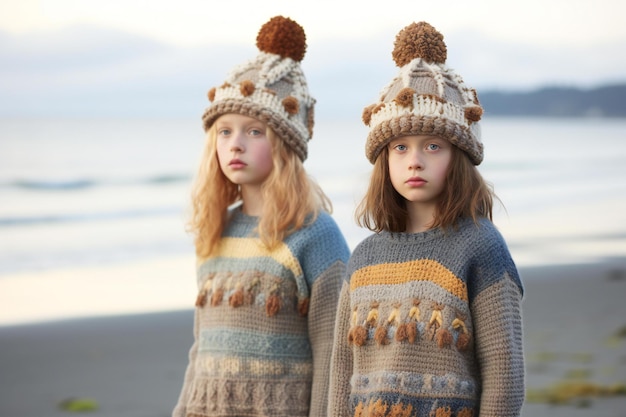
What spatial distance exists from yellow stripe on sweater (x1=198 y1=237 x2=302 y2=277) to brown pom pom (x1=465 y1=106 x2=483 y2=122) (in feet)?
3.35

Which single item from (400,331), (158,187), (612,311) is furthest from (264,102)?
(158,187)

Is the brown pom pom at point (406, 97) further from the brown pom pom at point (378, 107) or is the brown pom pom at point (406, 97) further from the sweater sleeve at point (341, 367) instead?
the sweater sleeve at point (341, 367)

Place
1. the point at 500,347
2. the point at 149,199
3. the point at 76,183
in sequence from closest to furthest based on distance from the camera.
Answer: the point at 500,347
the point at 149,199
the point at 76,183

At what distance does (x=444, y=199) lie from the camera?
327 centimetres

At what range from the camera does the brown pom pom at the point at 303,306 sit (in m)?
3.94

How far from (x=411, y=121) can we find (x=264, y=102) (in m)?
1.02

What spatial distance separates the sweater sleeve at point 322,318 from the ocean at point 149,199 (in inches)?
15.5

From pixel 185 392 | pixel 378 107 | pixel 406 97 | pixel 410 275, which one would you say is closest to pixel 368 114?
pixel 378 107

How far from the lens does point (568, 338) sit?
314 inches

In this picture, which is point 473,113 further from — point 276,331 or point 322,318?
point 276,331

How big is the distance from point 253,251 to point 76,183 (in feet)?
51.8

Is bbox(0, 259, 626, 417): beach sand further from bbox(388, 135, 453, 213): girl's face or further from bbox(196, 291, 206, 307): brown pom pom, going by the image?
bbox(388, 135, 453, 213): girl's face

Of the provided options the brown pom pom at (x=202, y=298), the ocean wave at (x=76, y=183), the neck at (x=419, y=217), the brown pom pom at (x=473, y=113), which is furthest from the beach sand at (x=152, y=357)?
the ocean wave at (x=76, y=183)

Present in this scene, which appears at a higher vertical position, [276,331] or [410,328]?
[276,331]
